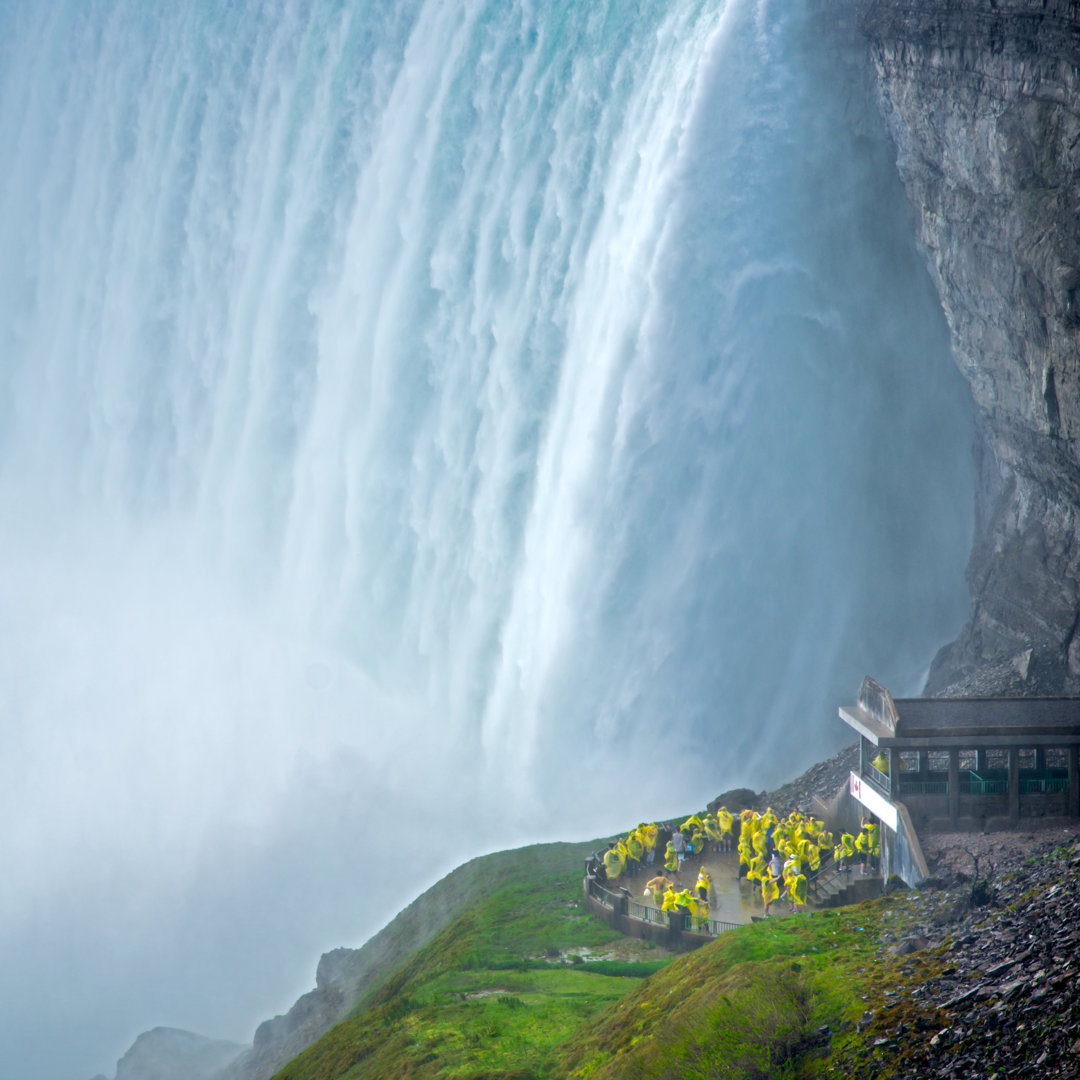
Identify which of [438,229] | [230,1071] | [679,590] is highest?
[438,229]

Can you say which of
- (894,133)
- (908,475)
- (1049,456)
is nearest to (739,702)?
(908,475)

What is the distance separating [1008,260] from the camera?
2184 centimetres

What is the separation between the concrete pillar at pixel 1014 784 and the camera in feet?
55.8

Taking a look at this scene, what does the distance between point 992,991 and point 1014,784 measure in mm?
6901

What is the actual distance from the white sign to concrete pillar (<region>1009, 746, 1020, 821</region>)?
5.14 feet

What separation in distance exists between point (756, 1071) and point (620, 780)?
16.8m

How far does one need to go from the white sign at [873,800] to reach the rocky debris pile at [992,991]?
371cm

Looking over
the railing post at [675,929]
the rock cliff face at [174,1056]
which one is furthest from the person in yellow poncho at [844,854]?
the rock cliff face at [174,1056]

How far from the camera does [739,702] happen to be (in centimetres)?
2870

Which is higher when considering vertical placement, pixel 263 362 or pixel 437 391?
pixel 263 362

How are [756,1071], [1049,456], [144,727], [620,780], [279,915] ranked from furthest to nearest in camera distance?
[144,727] → [279,915] → [620,780] → [1049,456] → [756,1071]

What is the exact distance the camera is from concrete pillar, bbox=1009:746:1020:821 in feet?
55.8

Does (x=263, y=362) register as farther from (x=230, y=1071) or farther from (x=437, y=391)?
(x=230, y=1071)

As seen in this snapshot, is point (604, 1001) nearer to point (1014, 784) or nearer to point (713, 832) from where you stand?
point (713, 832)
